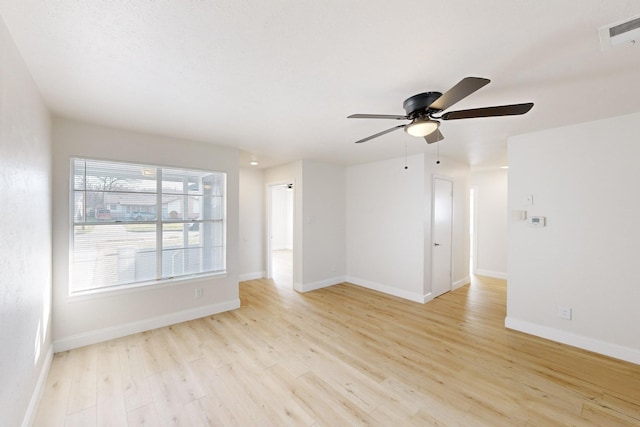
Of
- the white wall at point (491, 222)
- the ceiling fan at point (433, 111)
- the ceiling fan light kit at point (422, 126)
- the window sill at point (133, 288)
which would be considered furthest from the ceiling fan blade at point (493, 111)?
the white wall at point (491, 222)

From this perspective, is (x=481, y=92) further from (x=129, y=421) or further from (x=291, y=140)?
(x=129, y=421)

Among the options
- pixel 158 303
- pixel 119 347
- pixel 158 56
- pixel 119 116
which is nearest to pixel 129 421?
pixel 119 347

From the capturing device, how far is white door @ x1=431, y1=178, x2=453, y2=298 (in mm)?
4531

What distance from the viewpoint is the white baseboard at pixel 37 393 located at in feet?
5.89

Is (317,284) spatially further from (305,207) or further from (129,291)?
(129,291)

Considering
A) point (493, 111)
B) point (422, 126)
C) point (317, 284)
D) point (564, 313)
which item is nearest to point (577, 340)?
point (564, 313)

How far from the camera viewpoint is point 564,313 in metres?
3.02

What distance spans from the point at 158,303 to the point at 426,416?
10.7 feet

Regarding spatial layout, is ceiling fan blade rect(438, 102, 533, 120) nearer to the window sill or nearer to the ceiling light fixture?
the ceiling light fixture

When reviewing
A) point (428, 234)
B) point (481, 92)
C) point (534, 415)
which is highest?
point (481, 92)

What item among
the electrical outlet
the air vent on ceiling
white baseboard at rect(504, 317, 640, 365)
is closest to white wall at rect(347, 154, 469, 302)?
white baseboard at rect(504, 317, 640, 365)

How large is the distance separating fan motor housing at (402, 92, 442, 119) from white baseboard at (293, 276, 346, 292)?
363 cm

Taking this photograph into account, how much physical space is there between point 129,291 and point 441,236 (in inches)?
187

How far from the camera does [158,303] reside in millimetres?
3406
